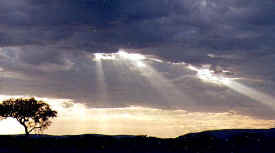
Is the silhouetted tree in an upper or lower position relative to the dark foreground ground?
upper

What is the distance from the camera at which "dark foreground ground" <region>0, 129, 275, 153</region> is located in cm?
3491

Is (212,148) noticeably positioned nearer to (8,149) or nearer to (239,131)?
(239,131)

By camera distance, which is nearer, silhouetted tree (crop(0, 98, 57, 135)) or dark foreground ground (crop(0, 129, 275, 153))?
dark foreground ground (crop(0, 129, 275, 153))

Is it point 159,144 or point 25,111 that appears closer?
point 159,144

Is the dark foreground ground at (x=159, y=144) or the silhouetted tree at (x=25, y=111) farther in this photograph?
the silhouetted tree at (x=25, y=111)

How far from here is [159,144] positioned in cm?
3753

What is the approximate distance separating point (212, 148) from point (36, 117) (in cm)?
6244

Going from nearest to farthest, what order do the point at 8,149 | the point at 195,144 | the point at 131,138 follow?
the point at 8,149, the point at 195,144, the point at 131,138

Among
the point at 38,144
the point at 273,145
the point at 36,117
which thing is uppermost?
the point at 36,117

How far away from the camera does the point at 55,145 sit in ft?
120

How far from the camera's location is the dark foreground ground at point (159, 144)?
34.9 m

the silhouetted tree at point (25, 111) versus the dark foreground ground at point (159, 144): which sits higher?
the silhouetted tree at point (25, 111)

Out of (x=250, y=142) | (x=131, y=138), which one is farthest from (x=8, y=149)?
(x=250, y=142)

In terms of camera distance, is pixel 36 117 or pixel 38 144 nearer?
pixel 38 144
